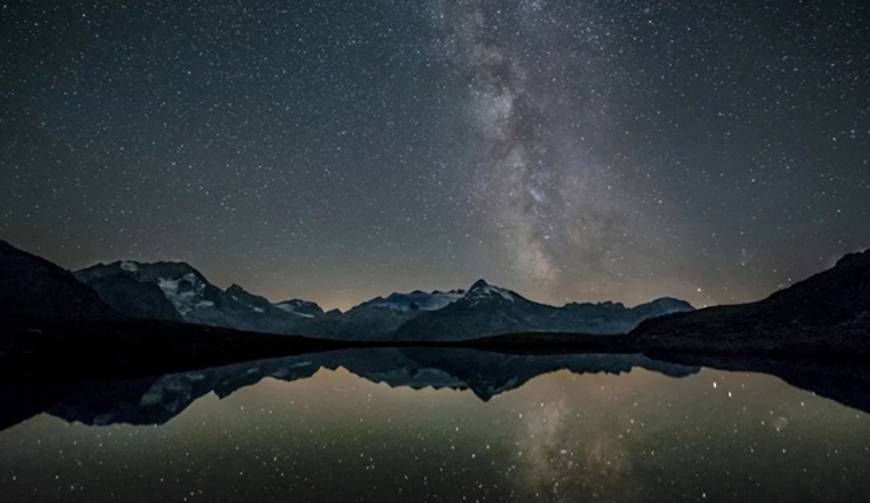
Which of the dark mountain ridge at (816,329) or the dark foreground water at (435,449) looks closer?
the dark foreground water at (435,449)

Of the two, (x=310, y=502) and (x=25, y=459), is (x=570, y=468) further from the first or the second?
(x=25, y=459)

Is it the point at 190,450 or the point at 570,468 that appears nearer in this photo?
the point at 570,468

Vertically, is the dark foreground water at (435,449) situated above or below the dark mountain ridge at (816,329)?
below

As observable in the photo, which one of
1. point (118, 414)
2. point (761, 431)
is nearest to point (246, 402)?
point (118, 414)

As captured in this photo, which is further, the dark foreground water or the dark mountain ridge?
the dark mountain ridge

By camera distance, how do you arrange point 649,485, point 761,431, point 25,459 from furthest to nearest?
point 761,431, point 25,459, point 649,485

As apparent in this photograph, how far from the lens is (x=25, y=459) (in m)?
15.0

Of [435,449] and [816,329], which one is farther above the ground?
[816,329]

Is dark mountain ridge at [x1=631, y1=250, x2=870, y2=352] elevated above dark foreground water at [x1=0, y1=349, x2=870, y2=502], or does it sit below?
above

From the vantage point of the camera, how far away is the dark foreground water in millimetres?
12125

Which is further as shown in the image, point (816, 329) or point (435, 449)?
point (816, 329)

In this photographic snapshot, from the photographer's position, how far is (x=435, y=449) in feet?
56.1

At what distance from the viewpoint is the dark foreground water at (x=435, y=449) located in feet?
39.8

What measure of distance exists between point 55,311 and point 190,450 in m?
221
